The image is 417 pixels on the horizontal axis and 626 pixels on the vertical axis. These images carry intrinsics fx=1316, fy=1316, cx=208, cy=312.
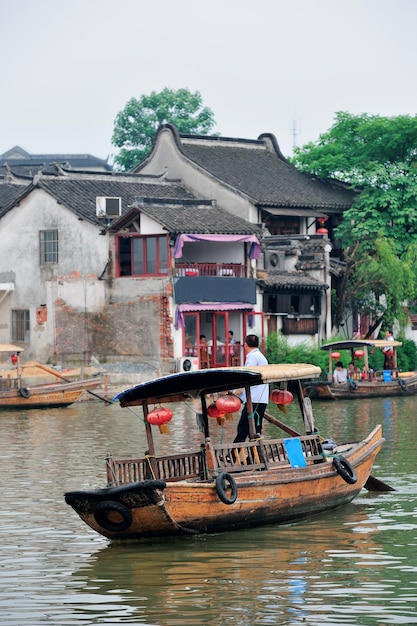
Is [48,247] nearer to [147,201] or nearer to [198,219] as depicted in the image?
[147,201]

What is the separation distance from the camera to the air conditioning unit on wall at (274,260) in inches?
1670

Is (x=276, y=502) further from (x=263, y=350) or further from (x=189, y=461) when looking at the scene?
(x=263, y=350)

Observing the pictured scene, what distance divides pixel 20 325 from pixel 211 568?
29291 mm

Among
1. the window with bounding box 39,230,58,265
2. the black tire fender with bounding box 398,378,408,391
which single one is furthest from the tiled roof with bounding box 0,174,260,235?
the black tire fender with bounding box 398,378,408,391

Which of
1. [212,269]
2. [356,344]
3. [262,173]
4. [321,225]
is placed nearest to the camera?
[356,344]

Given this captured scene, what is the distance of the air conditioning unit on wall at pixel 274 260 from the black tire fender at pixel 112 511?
1119 inches

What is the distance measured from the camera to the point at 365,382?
116 feet

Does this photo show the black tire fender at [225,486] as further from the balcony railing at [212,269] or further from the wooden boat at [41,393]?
the balcony railing at [212,269]

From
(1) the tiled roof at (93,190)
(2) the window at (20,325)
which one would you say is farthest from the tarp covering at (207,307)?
(2) the window at (20,325)

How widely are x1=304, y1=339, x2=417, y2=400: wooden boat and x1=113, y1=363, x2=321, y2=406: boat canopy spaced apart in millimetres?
18884

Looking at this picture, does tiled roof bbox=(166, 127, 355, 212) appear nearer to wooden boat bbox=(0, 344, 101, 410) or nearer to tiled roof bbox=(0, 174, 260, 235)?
tiled roof bbox=(0, 174, 260, 235)

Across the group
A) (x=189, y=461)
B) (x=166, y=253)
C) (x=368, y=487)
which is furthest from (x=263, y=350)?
(x=189, y=461)

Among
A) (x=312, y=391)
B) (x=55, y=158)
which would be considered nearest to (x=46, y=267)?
(x=312, y=391)

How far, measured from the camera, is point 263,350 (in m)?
39.2
